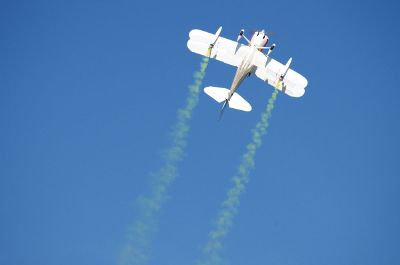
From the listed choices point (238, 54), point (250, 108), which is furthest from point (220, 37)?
point (250, 108)

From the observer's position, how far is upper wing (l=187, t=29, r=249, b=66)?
97.1 meters

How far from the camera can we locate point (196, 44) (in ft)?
319

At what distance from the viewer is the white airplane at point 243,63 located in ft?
316

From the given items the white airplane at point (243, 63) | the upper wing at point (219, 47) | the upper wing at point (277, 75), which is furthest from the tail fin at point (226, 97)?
the upper wing at point (277, 75)

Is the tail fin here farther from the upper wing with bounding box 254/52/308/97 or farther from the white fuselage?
the upper wing with bounding box 254/52/308/97

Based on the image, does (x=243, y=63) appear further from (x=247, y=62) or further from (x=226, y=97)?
(x=226, y=97)

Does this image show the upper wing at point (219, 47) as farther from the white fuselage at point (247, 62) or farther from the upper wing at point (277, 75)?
the upper wing at point (277, 75)

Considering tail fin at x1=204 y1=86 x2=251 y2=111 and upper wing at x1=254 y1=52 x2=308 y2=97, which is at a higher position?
upper wing at x1=254 y1=52 x2=308 y2=97

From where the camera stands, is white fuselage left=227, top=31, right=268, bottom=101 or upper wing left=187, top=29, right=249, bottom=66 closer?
white fuselage left=227, top=31, right=268, bottom=101

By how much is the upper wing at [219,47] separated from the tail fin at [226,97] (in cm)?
377

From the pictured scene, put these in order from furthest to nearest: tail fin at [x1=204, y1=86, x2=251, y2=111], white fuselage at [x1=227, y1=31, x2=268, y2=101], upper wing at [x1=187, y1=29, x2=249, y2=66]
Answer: upper wing at [x1=187, y1=29, x2=249, y2=66]
tail fin at [x1=204, y1=86, x2=251, y2=111]
white fuselage at [x1=227, y1=31, x2=268, y2=101]

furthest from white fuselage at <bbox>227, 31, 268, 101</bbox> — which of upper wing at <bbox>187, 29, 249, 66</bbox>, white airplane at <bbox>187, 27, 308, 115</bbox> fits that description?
upper wing at <bbox>187, 29, 249, 66</bbox>

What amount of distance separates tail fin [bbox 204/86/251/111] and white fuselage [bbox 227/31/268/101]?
0.62 metres

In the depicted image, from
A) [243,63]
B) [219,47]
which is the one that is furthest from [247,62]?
[219,47]
